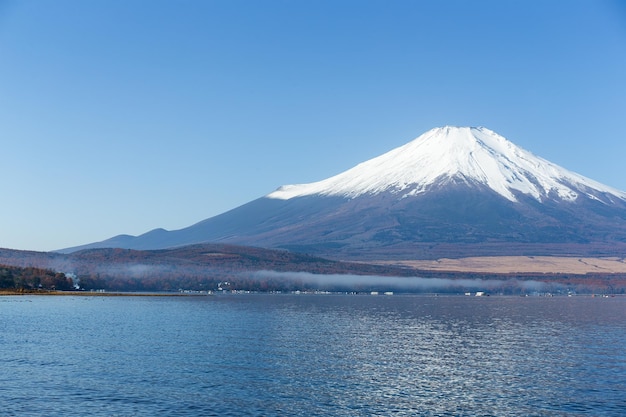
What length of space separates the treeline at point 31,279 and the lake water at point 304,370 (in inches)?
3701

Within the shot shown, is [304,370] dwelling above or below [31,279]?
below

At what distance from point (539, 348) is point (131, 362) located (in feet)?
125

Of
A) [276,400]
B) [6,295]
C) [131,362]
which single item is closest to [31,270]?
[6,295]

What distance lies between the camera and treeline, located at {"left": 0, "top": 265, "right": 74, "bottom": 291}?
17438cm

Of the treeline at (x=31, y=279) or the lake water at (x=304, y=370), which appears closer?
the lake water at (x=304, y=370)

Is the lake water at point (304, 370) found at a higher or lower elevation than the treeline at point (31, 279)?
lower

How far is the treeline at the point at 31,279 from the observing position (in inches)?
6865

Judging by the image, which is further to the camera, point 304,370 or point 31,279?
point 31,279

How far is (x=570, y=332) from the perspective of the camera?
83938 millimetres

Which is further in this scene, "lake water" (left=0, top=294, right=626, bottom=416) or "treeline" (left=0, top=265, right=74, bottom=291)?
"treeline" (left=0, top=265, right=74, bottom=291)

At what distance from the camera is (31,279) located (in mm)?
178625

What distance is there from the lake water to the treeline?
94.0 metres

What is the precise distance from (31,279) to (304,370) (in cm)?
14678

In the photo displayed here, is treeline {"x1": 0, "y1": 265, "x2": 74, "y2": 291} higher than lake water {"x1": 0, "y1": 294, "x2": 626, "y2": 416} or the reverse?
higher
